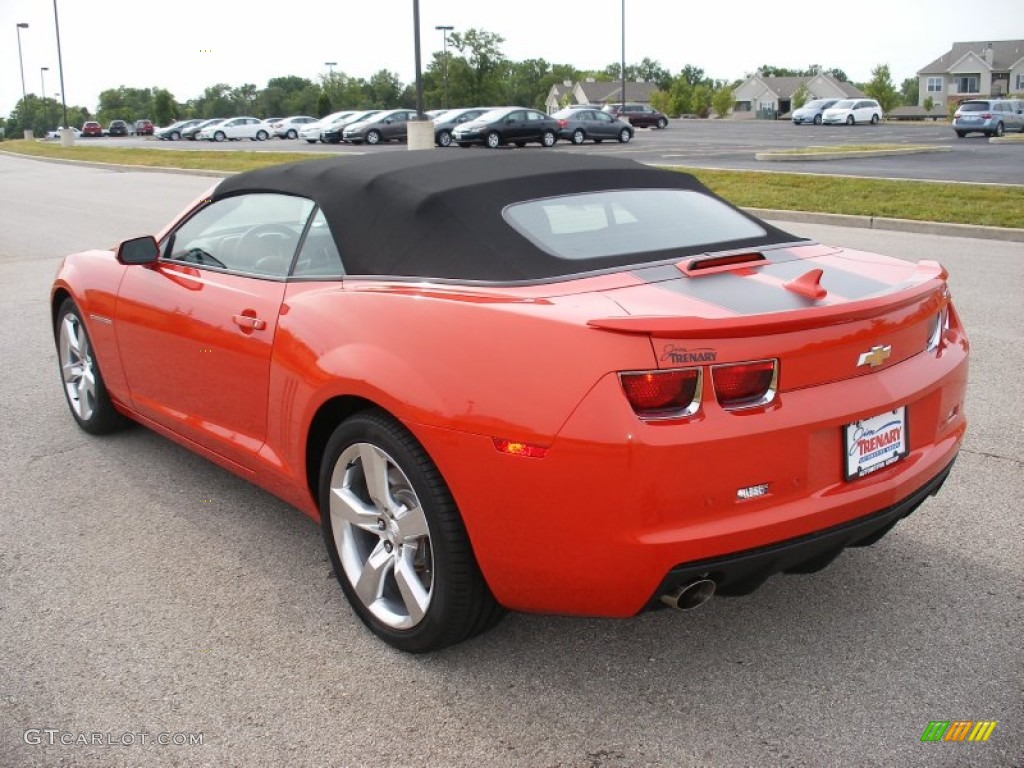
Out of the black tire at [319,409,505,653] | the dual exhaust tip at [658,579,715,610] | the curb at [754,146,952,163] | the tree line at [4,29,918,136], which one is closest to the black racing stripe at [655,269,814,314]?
the dual exhaust tip at [658,579,715,610]

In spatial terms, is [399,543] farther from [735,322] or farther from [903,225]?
[903,225]

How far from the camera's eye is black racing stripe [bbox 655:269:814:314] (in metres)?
2.85

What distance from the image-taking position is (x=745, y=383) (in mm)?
2688

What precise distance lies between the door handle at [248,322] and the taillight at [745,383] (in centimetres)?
175

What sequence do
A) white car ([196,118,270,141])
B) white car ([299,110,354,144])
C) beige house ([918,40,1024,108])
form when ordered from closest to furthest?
white car ([299,110,354,144])
white car ([196,118,270,141])
beige house ([918,40,1024,108])

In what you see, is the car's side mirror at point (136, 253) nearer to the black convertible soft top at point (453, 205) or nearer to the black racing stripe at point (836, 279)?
the black convertible soft top at point (453, 205)

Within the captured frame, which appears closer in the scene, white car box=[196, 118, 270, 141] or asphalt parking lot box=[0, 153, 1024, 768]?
asphalt parking lot box=[0, 153, 1024, 768]

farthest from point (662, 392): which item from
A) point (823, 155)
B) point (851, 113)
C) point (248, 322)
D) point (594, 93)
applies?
point (594, 93)

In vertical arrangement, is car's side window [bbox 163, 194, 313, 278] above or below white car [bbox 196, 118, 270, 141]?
below

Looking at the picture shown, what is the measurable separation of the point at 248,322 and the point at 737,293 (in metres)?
1.78

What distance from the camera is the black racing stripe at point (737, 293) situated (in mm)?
2854

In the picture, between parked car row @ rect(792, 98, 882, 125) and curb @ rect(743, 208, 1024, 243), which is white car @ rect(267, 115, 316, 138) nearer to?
parked car row @ rect(792, 98, 882, 125)

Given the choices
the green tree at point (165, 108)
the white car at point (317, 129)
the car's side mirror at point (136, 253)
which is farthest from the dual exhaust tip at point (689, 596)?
the green tree at point (165, 108)

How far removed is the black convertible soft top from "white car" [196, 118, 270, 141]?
59.3 meters
